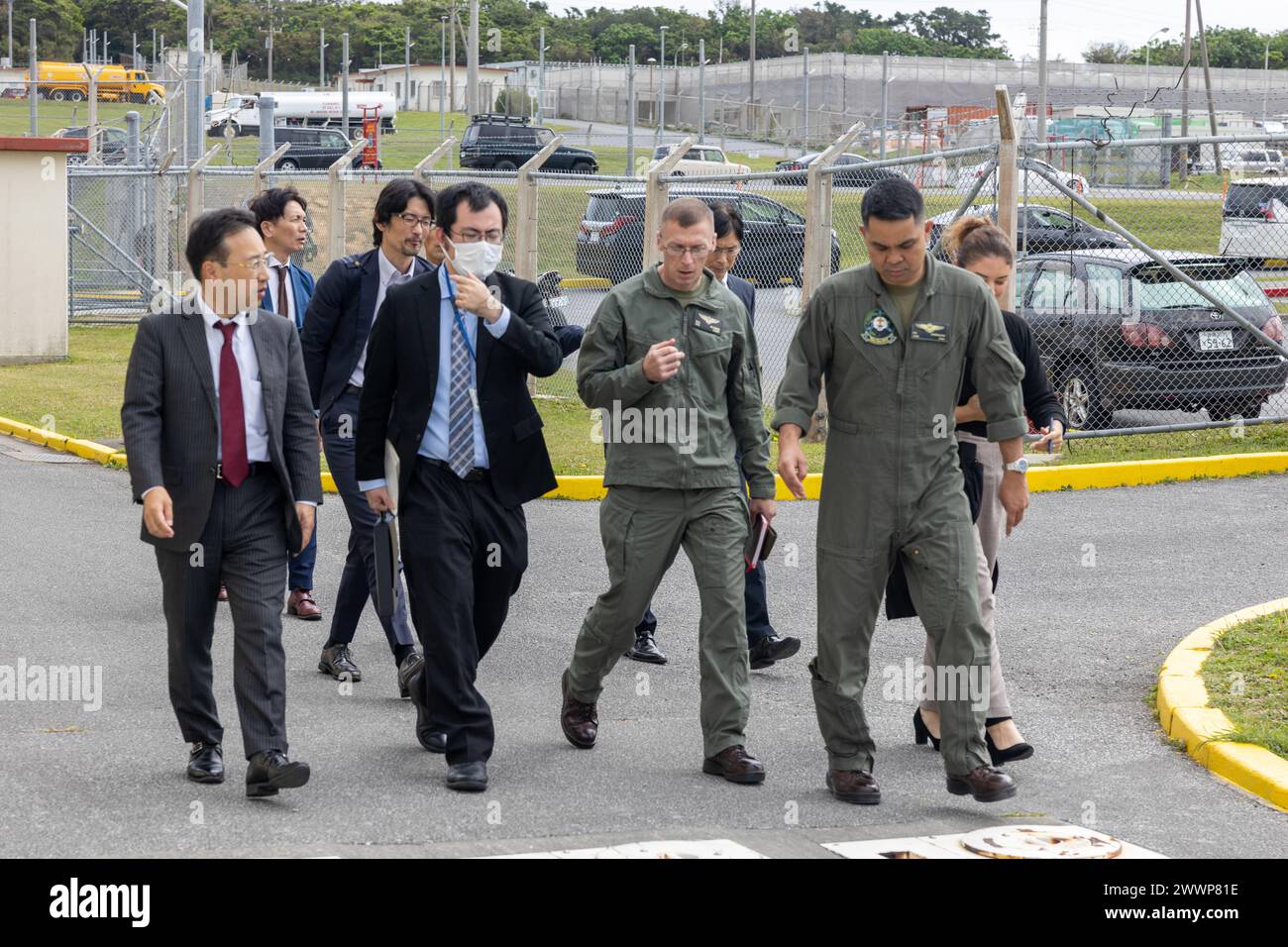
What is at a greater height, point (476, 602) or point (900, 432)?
point (900, 432)

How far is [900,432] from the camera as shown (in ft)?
18.7

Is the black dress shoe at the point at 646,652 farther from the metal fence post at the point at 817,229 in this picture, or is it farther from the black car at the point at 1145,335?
the black car at the point at 1145,335

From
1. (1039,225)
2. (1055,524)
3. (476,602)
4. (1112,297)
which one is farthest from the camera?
(1039,225)

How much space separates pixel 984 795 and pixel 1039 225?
34.6 ft

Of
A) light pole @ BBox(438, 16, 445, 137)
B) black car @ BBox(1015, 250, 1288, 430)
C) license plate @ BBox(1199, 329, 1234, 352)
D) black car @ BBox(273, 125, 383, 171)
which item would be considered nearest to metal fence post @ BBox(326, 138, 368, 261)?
black car @ BBox(1015, 250, 1288, 430)

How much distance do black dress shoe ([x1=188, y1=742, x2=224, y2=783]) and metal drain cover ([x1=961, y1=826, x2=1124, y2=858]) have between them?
2504 mm

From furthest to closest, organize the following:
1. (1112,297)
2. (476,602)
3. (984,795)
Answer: (1112,297) → (476,602) → (984,795)

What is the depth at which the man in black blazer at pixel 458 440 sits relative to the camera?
593cm

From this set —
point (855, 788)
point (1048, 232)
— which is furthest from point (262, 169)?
point (855, 788)

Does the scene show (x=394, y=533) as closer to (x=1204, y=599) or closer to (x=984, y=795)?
(x=984, y=795)

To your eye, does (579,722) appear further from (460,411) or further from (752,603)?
(752,603)

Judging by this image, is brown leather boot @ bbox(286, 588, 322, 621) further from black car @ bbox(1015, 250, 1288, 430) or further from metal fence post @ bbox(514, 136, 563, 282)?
metal fence post @ bbox(514, 136, 563, 282)

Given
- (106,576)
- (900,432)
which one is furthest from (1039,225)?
(900,432)

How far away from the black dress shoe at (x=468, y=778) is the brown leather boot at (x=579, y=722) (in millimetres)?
649
